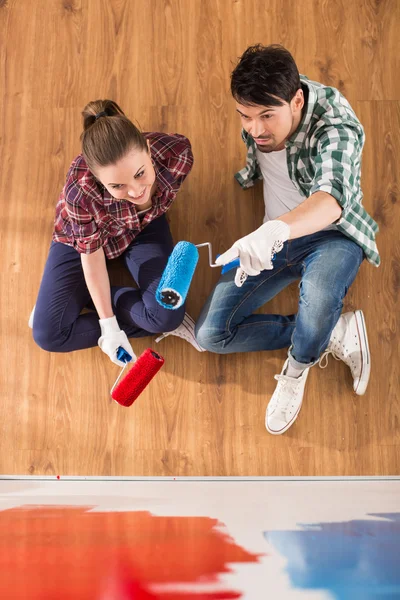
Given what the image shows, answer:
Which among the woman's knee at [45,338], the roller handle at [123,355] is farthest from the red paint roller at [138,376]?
the woman's knee at [45,338]

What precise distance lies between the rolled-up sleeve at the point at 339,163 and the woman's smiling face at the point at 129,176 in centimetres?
35

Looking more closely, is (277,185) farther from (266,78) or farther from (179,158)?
(266,78)

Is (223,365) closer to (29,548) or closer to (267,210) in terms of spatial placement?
(267,210)

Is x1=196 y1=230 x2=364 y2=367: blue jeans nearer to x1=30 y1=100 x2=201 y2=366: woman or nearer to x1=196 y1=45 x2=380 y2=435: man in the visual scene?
x1=196 y1=45 x2=380 y2=435: man

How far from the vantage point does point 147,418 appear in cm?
154

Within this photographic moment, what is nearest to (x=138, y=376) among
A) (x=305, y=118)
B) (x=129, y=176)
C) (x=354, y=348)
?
(x=129, y=176)

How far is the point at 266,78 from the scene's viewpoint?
1.13 metres

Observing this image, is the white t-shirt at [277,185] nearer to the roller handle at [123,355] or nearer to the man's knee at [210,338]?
the man's knee at [210,338]

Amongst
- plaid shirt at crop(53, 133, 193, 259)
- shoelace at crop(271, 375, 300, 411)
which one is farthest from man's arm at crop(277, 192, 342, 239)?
shoelace at crop(271, 375, 300, 411)

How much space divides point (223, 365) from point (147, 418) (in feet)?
0.81

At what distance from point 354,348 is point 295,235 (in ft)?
1.71

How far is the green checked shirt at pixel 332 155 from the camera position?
3.75 ft

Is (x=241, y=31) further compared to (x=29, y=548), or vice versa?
(x=241, y=31)

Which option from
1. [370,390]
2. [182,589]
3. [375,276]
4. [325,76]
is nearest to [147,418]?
[370,390]
